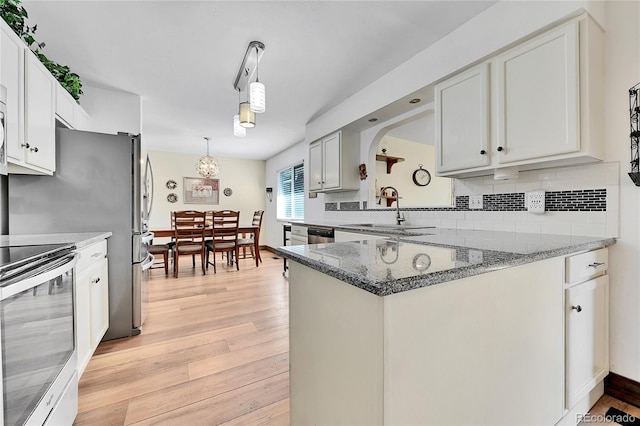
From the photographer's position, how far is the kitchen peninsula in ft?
2.39

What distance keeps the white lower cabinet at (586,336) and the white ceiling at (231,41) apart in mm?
1760

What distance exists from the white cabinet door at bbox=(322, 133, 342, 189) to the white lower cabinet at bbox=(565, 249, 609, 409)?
254 centimetres

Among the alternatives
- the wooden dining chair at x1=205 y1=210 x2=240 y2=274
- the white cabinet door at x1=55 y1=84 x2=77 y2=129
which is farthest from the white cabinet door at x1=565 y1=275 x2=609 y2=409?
the wooden dining chair at x1=205 y1=210 x2=240 y2=274

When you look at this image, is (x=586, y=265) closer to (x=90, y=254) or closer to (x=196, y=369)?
(x=196, y=369)

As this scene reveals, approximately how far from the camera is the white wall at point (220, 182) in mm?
6109

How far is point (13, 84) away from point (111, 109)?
1709mm

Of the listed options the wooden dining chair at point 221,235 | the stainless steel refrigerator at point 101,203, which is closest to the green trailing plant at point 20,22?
the stainless steel refrigerator at point 101,203

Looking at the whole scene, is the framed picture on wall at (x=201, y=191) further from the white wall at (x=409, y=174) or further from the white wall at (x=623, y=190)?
the white wall at (x=623, y=190)

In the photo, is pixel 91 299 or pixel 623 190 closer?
pixel 623 190

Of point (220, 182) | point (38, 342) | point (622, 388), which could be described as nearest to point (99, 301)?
point (38, 342)

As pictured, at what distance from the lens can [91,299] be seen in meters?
1.75

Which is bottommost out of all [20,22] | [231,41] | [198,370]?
[198,370]

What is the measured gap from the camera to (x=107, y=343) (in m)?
2.17

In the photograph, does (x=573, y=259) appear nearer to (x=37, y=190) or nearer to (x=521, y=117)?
(x=521, y=117)
